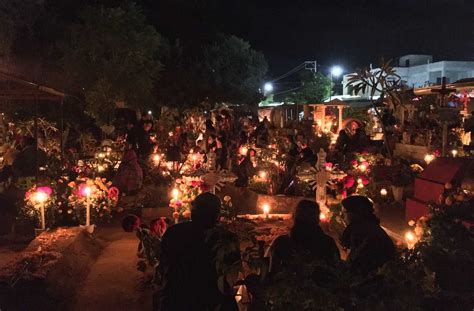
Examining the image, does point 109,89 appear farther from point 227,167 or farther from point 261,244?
point 261,244

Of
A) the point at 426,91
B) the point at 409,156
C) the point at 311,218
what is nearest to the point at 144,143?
the point at 409,156

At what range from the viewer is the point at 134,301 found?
567 centimetres

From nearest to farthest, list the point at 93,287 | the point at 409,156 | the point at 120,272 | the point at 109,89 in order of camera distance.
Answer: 1. the point at 93,287
2. the point at 120,272
3. the point at 409,156
4. the point at 109,89

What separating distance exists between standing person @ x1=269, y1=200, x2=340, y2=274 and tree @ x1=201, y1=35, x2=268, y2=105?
76.9ft

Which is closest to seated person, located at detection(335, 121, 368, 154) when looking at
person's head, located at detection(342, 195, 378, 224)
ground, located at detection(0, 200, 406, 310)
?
ground, located at detection(0, 200, 406, 310)

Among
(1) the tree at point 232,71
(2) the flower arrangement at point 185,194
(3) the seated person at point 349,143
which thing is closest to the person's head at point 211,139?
(2) the flower arrangement at point 185,194

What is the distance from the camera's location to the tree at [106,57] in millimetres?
16188

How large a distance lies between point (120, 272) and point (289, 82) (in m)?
57.3

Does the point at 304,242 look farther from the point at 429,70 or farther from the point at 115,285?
the point at 429,70

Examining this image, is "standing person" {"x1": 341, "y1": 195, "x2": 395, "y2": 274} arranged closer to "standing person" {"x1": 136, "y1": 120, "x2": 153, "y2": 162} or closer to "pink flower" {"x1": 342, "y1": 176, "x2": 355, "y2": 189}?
"pink flower" {"x1": 342, "y1": 176, "x2": 355, "y2": 189}

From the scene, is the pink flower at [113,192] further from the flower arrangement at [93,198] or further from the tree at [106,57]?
the tree at [106,57]

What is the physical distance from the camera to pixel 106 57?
1675 cm

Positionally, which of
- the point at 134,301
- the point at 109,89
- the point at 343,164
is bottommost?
the point at 134,301

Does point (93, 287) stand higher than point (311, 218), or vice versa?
point (311, 218)
